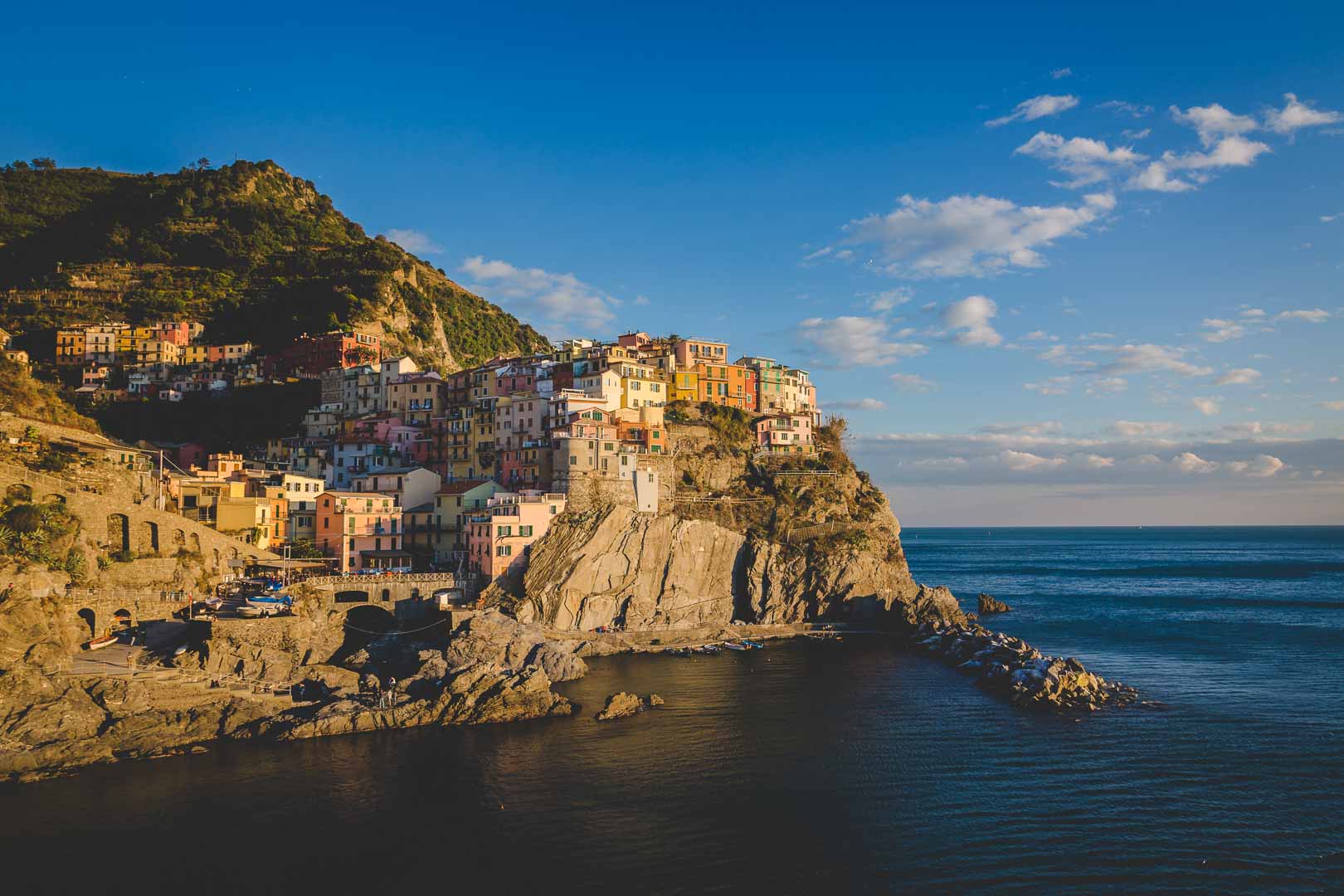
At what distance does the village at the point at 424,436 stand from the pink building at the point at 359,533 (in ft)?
0.44

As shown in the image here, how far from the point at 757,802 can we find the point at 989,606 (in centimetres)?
7016

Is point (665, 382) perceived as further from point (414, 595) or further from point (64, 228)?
point (64, 228)

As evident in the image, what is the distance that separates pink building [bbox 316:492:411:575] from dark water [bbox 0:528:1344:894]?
23481 mm

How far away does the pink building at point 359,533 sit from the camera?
71312 millimetres

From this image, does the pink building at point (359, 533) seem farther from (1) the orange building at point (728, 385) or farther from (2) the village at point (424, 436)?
(1) the orange building at point (728, 385)

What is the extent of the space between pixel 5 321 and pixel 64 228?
1503 inches

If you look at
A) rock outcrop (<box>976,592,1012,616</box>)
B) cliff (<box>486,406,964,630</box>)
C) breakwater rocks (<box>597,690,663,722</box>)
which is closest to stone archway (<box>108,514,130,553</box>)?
cliff (<box>486,406,964,630</box>)

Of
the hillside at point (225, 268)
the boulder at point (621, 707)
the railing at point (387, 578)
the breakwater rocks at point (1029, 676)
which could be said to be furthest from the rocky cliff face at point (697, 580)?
the hillside at point (225, 268)

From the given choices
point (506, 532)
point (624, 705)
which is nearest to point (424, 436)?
point (506, 532)

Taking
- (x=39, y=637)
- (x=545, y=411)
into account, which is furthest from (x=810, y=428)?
(x=39, y=637)

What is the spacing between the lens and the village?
71.3m

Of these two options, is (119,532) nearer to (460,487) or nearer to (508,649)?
(460,487)

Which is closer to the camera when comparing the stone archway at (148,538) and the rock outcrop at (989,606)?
the stone archway at (148,538)

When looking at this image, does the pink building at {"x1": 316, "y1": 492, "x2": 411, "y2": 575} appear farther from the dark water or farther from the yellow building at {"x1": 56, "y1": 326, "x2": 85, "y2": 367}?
the yellow building at {"x1": 56, "y1": 326, "x2": 85, "y2": 367}
